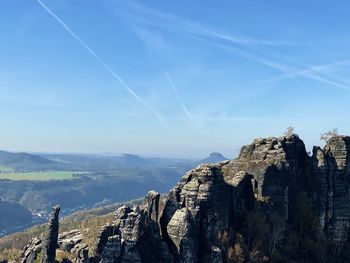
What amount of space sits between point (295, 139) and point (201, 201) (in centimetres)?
2881

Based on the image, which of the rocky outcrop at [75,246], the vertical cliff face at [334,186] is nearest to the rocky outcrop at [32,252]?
the rocky outcrop at [75,246]

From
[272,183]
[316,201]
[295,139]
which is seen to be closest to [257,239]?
[272,183]

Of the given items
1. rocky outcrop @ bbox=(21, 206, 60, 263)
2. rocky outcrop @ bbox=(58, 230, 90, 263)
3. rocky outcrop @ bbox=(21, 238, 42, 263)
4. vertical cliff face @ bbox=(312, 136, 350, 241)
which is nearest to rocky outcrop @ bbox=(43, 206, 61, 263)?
rocky outcrop @ bbox=(21, 206, 60, 263)

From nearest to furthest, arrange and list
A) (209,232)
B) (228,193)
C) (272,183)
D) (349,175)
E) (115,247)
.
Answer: (115,247) < (209,232) < (228,193) < (272,183) < (349,175)

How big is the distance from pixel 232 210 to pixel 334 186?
2306 cm

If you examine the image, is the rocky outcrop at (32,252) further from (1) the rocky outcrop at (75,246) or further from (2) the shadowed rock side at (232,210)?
(1) the rocky outcrop at (75,246)

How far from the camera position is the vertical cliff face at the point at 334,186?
269 ft

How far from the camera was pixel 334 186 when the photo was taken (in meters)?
83.8

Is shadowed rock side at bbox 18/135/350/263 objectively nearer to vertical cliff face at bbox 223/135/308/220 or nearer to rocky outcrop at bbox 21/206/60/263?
vertical cliff face at bbox 223/135/308/220

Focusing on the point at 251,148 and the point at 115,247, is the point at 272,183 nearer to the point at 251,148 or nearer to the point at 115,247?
the point at 251,148

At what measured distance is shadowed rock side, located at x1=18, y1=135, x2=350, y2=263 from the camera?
2458 inches

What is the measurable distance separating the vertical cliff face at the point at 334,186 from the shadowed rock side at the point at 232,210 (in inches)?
7.0

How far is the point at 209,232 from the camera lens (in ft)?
222

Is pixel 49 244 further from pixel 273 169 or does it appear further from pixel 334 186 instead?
pixel 334 186
